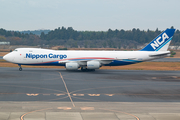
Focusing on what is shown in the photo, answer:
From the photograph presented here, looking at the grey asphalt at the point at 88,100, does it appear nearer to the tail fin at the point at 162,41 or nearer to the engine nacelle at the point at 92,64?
the engine nacelle at the point at 92,64

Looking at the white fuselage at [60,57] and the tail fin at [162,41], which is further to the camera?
the tail fin at [162,41]

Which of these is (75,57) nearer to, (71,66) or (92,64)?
(71,66)

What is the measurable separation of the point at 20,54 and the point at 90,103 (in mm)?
29350

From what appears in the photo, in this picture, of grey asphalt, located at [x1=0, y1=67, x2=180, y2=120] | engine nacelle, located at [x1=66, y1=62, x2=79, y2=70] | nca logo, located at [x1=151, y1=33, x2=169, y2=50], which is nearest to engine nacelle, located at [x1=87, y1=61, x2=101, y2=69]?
engine nacelle, located at [x1=66, y1=62, x2=79, y2=70]

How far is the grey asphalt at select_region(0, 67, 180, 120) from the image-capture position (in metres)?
19.9

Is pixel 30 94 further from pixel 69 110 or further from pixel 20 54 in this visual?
pixel 20 54

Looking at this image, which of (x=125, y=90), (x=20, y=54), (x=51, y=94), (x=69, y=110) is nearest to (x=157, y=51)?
(x=125, y=90)

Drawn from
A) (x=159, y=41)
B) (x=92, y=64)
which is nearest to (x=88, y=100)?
(x=92, y=64)

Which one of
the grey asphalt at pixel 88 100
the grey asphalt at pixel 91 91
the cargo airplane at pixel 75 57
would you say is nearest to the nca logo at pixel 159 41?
the cargo airplane at pixel 75 57

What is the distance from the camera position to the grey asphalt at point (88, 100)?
19.9 m

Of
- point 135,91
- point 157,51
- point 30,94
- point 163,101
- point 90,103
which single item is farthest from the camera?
point 157,51

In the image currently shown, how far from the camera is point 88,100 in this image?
84.6 ft

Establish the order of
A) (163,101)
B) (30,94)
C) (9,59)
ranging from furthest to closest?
1. (9,59)
2. (30,94)
3. (163,101)

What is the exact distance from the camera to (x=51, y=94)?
28234 mm
